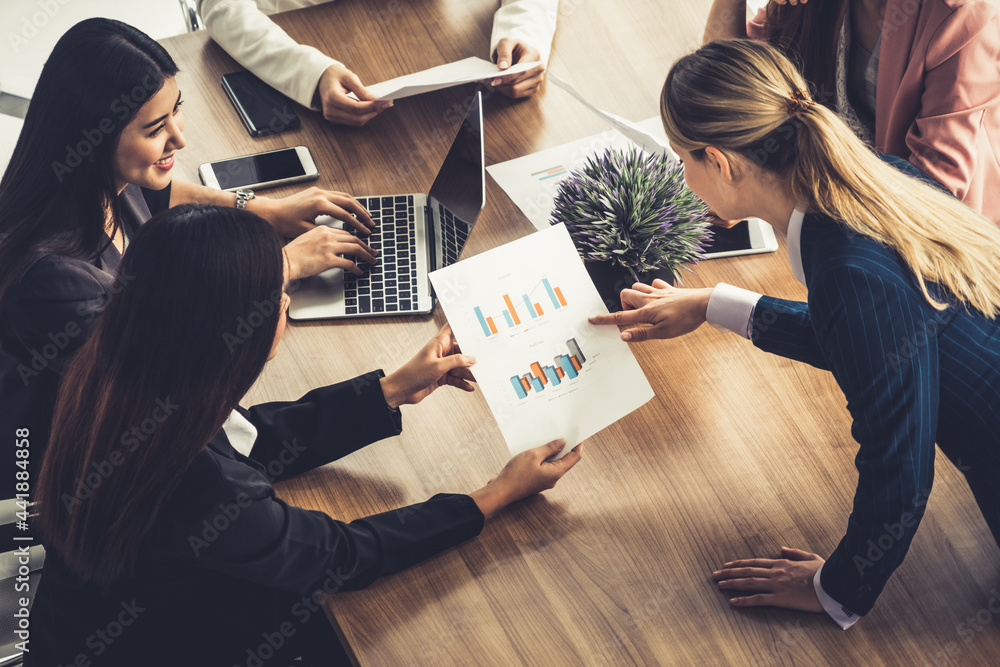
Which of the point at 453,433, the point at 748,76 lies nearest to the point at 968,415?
the point at 748,76

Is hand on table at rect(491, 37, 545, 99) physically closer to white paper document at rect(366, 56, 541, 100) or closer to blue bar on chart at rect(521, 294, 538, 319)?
white paper document at rect(366, 56, 541, 100)

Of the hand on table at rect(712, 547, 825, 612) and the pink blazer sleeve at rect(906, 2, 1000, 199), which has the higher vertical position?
the pink blazer sleeve at rect(906, 2, 1000, 199)

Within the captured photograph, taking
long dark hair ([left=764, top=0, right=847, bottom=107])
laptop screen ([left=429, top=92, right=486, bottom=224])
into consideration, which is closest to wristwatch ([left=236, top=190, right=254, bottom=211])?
laptop screen ([left=429, top=92, right=486, bottom=224])

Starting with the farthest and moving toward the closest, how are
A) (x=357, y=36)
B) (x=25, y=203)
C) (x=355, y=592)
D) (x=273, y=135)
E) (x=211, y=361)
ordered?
(x=357, y=36)
(x=273, y=135)
(x=25, y=203)
(x=355, y=592)
(x=211, y=361)

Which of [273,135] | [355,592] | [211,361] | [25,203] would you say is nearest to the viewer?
[211,361]

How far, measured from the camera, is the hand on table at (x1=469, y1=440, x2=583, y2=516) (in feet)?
3.61

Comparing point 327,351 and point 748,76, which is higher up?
point 748,76

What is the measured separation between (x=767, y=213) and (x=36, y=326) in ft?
3.57

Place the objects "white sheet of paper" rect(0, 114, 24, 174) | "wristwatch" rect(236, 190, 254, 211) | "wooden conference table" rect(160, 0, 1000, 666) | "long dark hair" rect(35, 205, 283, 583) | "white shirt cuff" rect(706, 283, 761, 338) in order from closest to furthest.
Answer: "long dark hair" rect(35, 205, 283, 583), "wooden conference table" rect(160, 0, 1000, 666), "white shirt cuff" rect(706, 283, 761, 338), "wristwatch" rect(236, 190, 254, 211), "white sheet of paper" rect(0, 114, 24, 174)

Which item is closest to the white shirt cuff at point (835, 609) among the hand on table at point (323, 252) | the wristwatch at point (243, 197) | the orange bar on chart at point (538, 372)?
the orange bar on chart at point (538, 372)

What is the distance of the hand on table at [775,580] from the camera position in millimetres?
1030

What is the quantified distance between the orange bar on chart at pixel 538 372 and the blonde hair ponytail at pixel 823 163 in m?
0.39

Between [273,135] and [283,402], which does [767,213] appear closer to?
[283,402]

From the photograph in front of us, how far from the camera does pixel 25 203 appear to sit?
1.17 meters
